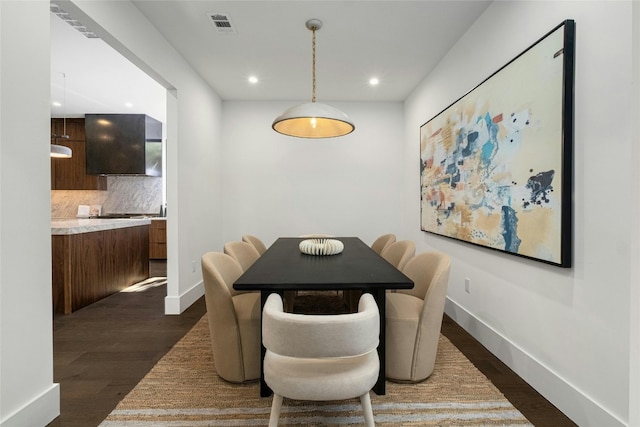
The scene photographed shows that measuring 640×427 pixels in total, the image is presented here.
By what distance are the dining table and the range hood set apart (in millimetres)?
4709

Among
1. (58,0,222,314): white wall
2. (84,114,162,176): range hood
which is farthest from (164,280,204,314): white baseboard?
(84,114,162,176): range hood

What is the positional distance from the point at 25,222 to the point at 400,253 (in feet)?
8.16

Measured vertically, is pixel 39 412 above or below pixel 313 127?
below

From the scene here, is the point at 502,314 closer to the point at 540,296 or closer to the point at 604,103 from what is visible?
the point at 540,296

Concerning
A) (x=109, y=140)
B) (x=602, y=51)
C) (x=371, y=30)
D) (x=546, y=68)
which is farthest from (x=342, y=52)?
(x=109, y=140)

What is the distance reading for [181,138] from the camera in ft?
10.5

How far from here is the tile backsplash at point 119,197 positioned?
6.12 meters

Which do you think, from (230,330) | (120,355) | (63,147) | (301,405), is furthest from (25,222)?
(63,147)

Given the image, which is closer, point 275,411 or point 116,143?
point 275,411

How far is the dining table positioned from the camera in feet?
5.10

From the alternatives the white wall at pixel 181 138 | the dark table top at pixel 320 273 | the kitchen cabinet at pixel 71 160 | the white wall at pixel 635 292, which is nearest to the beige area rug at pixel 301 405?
the dark table top at pixel 320 273

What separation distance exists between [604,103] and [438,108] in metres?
2.01

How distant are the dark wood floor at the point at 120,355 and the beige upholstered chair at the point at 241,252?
81 cm

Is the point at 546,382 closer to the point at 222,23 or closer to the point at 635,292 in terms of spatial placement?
the point at 635,292
